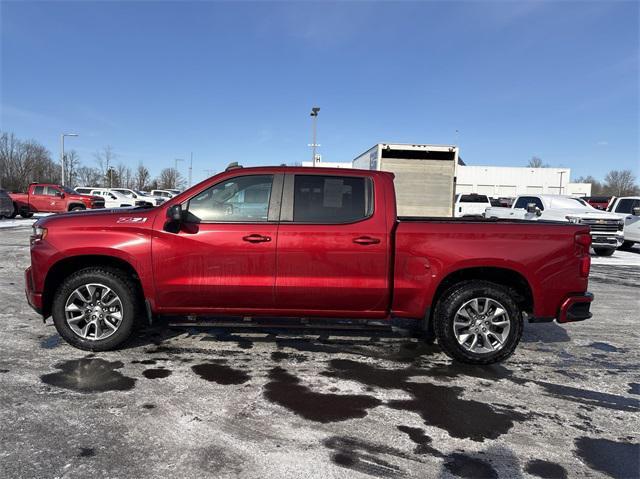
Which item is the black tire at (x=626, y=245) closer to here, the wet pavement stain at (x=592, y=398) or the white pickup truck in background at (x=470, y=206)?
the white pickup truck in background at (x=470, y=206)

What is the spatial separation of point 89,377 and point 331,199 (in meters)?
2.79

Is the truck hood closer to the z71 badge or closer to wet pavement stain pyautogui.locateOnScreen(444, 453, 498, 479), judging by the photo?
the z71 badge

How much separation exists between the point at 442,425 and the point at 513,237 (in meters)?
1.97

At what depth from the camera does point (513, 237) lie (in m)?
4.12

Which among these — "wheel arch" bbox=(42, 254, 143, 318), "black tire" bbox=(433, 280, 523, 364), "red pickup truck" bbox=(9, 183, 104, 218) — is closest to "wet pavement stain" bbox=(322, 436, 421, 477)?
"black tire" bbox=(433, 280, 523, 364)

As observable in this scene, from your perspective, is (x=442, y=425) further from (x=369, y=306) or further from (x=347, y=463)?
(x=369, y=306)

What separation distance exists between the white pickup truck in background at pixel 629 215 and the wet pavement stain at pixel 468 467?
15705 millimetres

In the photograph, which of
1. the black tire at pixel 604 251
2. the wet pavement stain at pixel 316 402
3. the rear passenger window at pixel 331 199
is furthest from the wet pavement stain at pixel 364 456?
the black tire at pixel 604 251

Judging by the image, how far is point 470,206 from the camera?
19328 mm

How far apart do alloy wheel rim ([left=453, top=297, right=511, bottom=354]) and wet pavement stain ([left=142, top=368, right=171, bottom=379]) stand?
111 inches

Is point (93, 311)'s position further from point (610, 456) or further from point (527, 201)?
point (527, 201)

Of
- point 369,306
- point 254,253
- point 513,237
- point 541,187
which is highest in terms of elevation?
point 541,187

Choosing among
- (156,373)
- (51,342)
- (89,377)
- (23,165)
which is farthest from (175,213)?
(23,165)

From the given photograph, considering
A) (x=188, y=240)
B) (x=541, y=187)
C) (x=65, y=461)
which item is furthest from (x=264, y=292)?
(x=541, y=187)
